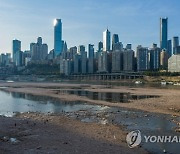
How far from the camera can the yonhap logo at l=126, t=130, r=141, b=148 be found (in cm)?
2261

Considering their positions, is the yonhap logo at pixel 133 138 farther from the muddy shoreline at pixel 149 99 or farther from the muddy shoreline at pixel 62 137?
the muddy shoreline at pixel 149 99

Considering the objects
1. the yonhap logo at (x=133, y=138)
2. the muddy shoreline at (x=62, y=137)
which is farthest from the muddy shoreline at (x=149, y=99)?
the muddy shoreline at (x=62, y=137)

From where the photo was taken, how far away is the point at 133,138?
82.7ft

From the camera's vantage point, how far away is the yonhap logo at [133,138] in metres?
22.6

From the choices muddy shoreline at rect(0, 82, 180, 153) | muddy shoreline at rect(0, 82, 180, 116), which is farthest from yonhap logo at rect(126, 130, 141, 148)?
muddy shoreline at rect(0, 82, 180, 116)

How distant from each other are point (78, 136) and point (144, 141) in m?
5.34

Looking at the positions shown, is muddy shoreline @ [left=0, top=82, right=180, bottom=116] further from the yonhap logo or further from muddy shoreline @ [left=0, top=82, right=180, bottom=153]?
muddy shoreline @ [left=0, top=82, right=180, bottom=153]

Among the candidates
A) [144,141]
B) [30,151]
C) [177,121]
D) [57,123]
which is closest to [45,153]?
[30,151]

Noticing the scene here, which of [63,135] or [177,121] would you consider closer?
[63,135]

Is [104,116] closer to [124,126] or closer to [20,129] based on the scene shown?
[124,126]

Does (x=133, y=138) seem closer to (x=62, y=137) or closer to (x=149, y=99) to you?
(x=62, y=137)

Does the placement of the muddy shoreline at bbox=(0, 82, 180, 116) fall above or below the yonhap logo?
below

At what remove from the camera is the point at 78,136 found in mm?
25141

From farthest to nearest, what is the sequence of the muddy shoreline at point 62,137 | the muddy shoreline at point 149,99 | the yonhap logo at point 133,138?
the muddy shoreline at point 149,99
the yonhap logo at point 133,138
the muddy shoreline at point 62,137
